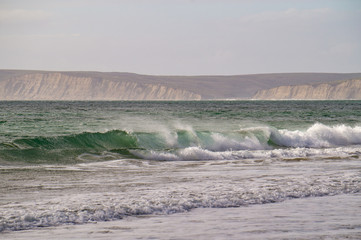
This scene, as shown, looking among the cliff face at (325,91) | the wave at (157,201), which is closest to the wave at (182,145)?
the wave at (157,201)

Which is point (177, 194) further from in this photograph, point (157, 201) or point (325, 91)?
point (325, 91)

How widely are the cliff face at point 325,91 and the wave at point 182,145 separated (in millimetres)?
152768

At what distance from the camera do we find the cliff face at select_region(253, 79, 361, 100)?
571 feet

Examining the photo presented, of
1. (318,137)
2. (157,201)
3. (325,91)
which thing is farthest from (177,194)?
(325,91)

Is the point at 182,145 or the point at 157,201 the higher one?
the point at 182,145

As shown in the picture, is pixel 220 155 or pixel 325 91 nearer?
pixel 220 155

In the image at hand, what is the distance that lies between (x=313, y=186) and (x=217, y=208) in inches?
112

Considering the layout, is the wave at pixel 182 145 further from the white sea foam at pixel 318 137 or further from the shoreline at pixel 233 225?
the shoreline at pixel 233 225

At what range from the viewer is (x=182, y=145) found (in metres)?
21.9

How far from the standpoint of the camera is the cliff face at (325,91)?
174 m

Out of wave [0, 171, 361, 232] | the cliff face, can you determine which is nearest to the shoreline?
wave [0, 171, 361, 232]

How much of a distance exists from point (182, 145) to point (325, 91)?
163 meters

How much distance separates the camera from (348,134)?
26906 mm

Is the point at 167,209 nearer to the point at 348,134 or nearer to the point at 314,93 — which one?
the point at 348,134
